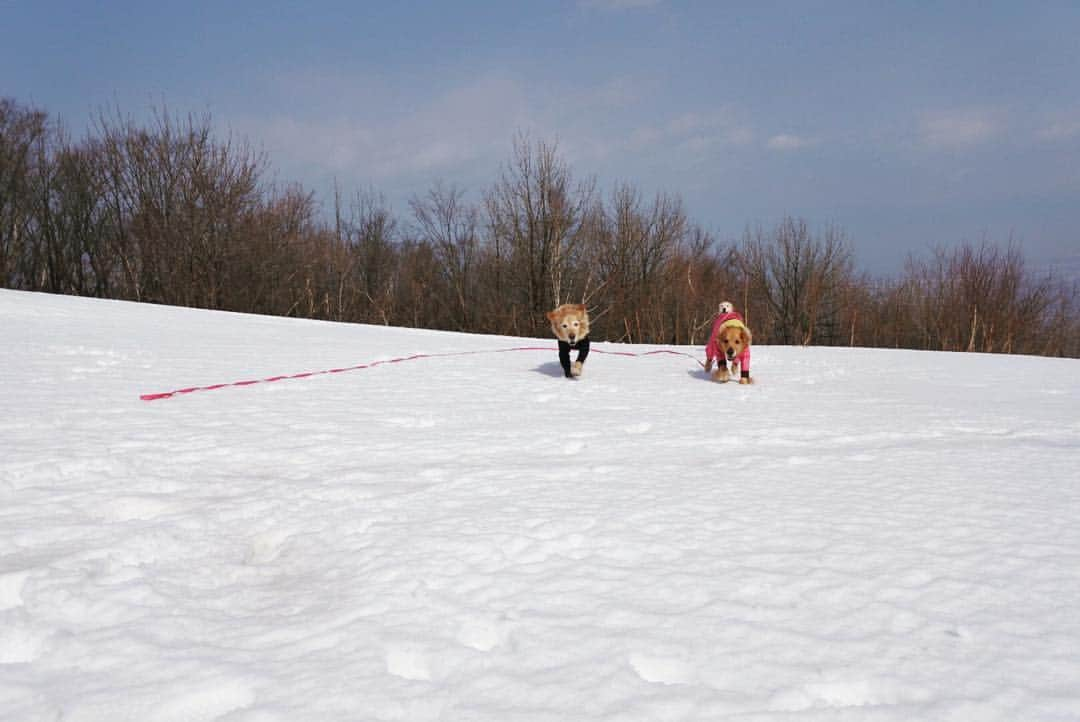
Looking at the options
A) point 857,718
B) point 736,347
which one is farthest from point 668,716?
point 736,347

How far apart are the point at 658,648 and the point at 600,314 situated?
1973 cm

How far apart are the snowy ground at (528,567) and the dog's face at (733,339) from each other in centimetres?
180

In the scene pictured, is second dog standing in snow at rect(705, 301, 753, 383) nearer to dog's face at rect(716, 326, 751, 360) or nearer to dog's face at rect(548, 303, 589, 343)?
dog's face at rect(716, 326, 751, 360)

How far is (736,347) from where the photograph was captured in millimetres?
5777

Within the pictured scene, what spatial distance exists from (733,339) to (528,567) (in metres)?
4.55

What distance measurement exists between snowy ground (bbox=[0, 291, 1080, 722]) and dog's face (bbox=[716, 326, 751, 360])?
1802mm

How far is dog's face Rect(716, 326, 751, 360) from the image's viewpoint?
18.9ft

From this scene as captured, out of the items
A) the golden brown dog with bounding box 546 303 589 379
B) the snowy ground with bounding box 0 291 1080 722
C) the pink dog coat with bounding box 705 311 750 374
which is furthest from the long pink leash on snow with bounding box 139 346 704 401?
the golden brown dog with bounding box 546 303 589 379

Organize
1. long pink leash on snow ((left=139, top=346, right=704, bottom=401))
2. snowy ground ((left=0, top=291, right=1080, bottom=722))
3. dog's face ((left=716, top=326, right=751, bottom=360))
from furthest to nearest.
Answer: dog's face ((left=716, top=326, right=751, bottom=360))
long pink leash on snow ((left=139, top=346, right=704, bottom=401))
snowy ground ((left=0, top=291, right=1080, bottom=722))

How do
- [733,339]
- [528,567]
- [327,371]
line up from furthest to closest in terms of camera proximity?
[327,371] < [733,339] < [528,567]

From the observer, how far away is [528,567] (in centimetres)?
171

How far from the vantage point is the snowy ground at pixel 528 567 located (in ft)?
3.80

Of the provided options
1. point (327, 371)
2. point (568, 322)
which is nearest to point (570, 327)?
point (568, 322)

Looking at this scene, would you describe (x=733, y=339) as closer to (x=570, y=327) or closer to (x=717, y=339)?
(x=717, y=339)
